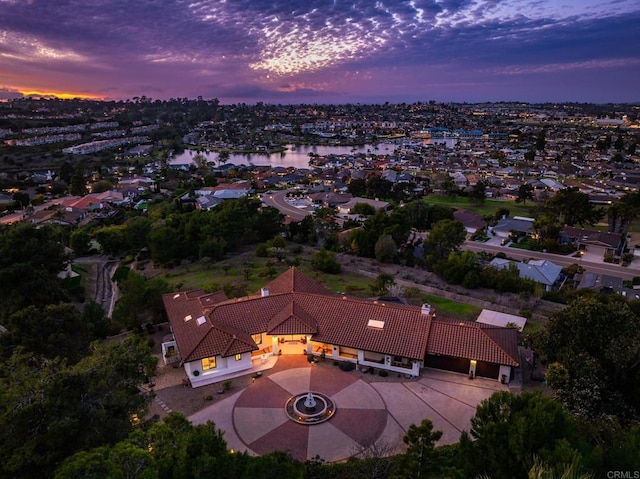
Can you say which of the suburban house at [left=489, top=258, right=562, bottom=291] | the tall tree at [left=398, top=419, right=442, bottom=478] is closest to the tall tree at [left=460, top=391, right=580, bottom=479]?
the tall tree at [left=398, top=419, right=442, bottom=478]

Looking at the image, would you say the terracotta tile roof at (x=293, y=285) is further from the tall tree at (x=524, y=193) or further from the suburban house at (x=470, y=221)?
the tall tree at (x=524, y=193)

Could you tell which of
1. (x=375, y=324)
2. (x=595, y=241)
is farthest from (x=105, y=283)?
(x=595, y=241)

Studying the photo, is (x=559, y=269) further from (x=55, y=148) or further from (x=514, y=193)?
(x=55, y=148)

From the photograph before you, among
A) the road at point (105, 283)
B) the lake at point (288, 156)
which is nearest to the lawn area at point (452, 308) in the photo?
the road at point (105, 283)

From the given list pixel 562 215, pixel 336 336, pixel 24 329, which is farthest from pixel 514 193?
pixel 24 329

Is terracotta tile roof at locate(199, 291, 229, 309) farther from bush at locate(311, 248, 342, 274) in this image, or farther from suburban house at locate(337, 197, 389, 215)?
suburban house at locate(337, 197, 389, 215)
